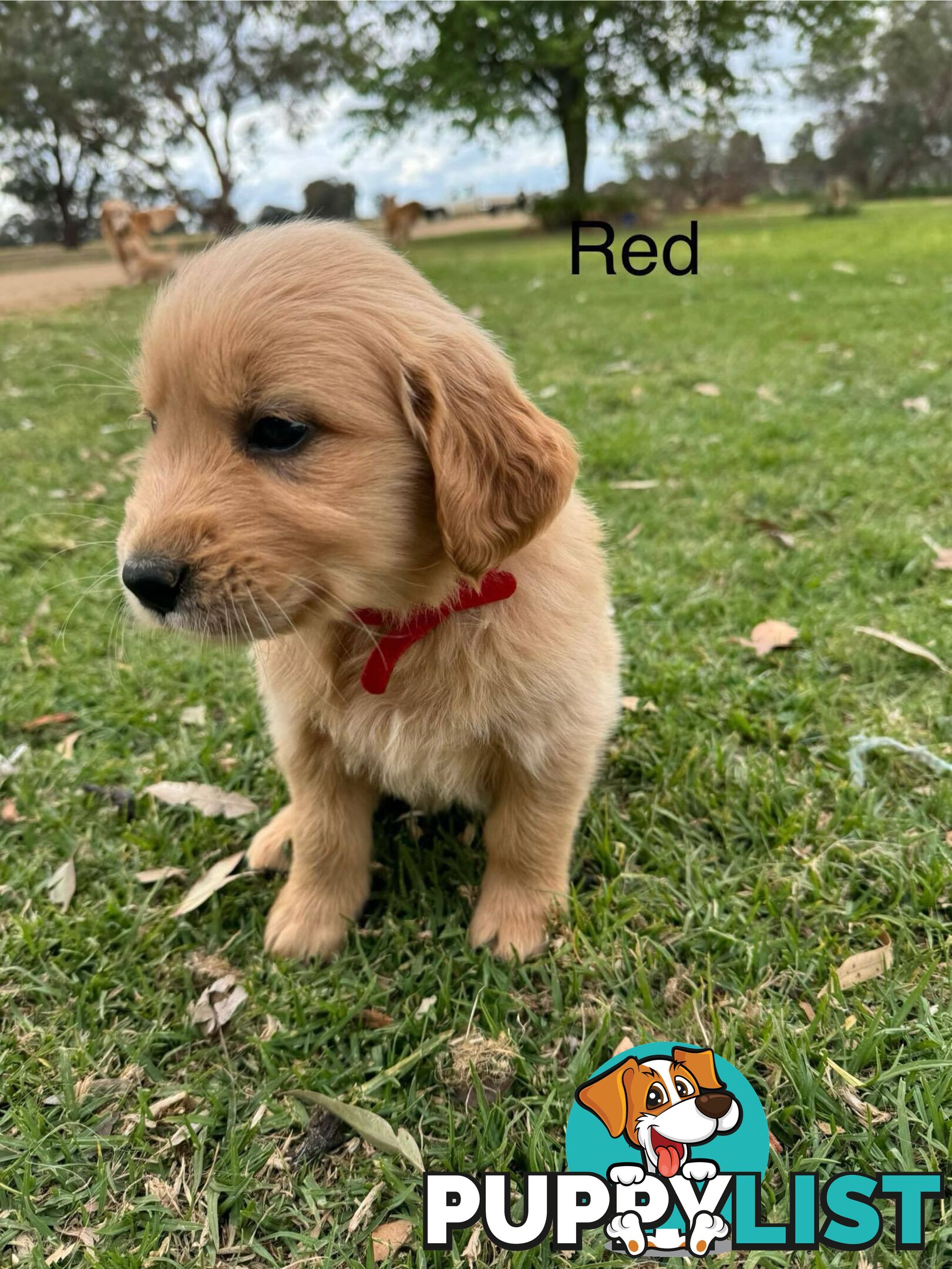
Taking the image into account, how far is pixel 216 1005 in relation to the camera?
1513 millimetres

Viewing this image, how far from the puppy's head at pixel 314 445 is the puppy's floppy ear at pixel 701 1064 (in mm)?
776

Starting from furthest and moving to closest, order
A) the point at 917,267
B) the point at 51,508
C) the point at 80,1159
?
1. the point at 917,267
2. the point at 51,508
3. the point at 80,1159

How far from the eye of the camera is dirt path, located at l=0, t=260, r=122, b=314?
13.0 m

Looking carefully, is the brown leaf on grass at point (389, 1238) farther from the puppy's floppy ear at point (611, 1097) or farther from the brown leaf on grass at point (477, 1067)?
the puppy's floppy ear at point (611, 1097)

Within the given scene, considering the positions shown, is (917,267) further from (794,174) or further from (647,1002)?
(794,174)

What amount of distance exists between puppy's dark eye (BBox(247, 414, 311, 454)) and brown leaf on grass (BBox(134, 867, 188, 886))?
1.03m

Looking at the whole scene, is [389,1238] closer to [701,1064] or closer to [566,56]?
[701,1064]

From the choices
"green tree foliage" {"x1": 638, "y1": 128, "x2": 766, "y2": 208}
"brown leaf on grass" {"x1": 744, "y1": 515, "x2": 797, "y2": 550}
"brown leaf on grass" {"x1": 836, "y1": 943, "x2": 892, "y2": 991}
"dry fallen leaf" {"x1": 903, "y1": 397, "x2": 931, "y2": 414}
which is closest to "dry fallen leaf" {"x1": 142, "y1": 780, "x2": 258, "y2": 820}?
"brown leaf on grass" {"x1": 836, "y1": 943, "x2": 892, "y2": 991}

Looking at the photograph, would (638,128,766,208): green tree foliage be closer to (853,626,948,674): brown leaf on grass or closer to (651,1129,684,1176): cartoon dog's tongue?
(853,626,948,674): brown leaf on grass

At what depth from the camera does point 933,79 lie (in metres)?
21.9

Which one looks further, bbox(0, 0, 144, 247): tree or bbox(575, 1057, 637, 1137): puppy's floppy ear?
bbox(0, 0, 144, 247): tree

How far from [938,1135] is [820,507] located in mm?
2479

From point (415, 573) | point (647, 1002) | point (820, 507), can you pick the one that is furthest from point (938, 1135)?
point (820, 507)

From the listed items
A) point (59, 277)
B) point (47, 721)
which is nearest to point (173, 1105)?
point (47, 721)
